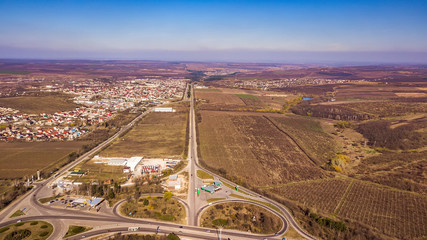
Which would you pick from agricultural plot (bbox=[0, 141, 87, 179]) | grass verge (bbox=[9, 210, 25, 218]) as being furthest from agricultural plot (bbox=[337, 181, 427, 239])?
agricultural plot (bbox=[0, 141, 87, 179])

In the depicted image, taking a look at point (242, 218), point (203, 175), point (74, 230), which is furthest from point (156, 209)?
point (203, 175)

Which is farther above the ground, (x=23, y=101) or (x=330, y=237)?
(x=23, y=101)

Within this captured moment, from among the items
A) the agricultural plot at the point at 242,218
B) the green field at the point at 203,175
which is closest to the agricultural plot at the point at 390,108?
the green field at the point at 203,175

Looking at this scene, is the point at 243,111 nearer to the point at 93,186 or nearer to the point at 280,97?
the point at 280,97

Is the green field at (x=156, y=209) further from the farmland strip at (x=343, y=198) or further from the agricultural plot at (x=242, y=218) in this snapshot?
the farmland strip at (x=343, y=198)

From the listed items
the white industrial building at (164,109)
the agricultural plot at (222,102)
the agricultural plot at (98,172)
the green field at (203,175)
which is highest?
the agricultural plot at (222,102)

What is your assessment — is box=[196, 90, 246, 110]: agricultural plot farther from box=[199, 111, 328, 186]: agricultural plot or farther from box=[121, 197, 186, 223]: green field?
box=[121, 197, 186, 223]: green field

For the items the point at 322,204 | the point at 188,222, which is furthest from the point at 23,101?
the point at 322,204
